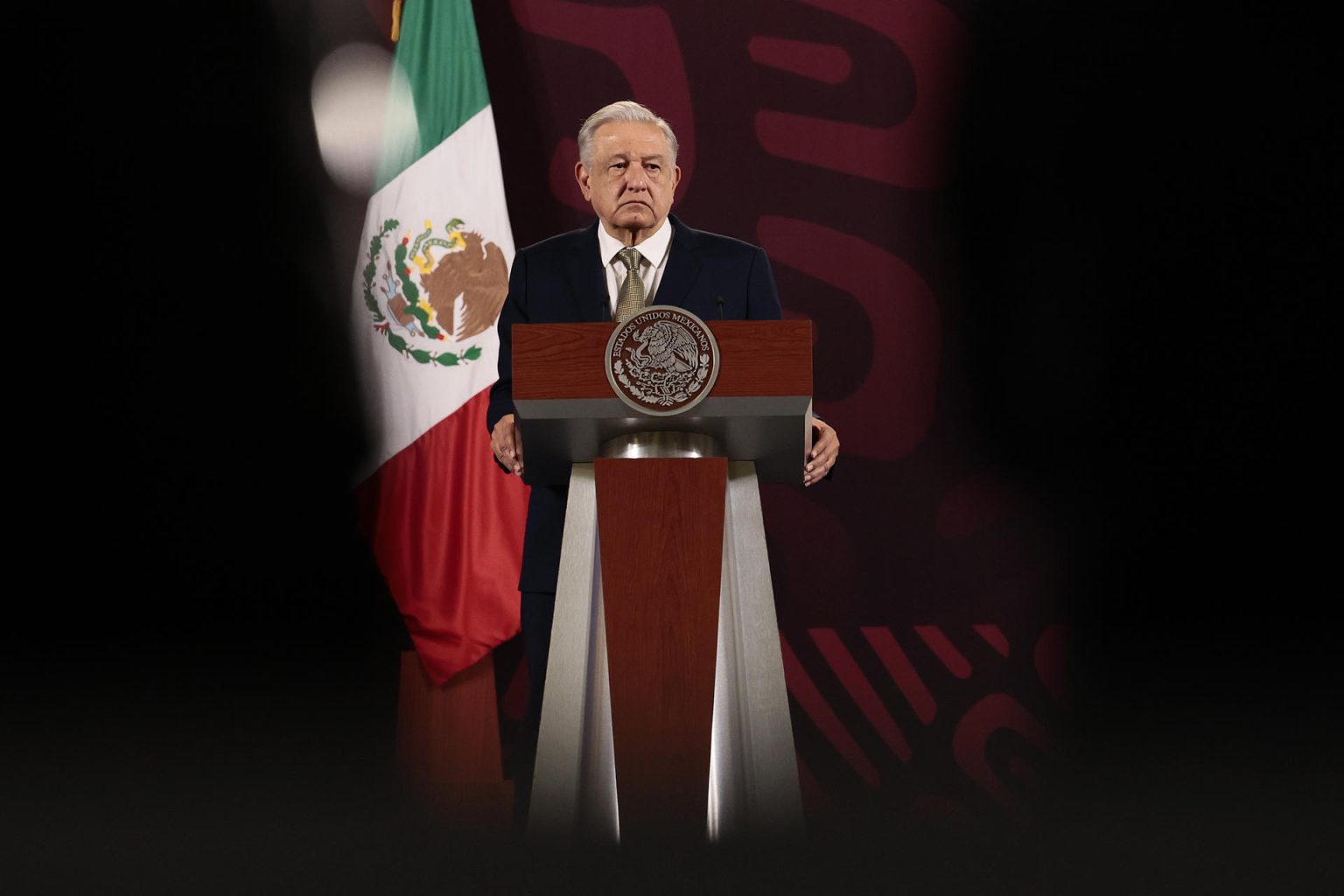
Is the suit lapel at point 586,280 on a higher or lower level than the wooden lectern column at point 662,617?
higher

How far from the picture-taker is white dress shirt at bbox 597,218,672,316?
212 cm

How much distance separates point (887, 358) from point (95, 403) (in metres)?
1.99

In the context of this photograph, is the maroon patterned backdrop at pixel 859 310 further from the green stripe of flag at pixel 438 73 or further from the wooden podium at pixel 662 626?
the wooden podium at pixel 662 626

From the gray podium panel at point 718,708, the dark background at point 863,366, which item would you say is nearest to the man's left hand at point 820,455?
the gray podium panel at point 718,708

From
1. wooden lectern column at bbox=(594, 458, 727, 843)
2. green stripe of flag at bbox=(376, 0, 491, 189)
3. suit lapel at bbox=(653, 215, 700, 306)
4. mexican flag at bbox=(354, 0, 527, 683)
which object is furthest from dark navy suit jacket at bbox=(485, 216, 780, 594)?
green stripe of flag at bbox=(376, 0, 491, 189)

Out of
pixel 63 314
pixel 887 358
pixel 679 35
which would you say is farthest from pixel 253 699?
pixel 679 35

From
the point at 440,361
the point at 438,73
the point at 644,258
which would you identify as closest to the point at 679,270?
the point at 644,258

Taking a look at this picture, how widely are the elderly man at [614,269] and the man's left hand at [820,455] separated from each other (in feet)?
0.77

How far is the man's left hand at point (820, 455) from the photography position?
1.93 m

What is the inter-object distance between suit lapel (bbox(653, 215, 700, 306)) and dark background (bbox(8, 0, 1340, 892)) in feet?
4.91

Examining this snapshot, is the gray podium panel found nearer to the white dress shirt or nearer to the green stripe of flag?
the white dress shirt

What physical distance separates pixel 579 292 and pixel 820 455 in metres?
0.47

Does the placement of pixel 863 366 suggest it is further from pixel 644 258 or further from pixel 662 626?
pixel 662 626

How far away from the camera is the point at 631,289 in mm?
2018
